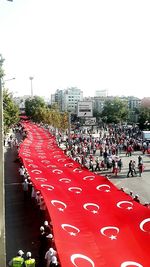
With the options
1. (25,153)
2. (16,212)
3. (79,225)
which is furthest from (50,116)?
(79,225)

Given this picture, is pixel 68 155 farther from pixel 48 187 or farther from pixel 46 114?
pixel 46 114

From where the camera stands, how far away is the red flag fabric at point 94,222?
1135cm

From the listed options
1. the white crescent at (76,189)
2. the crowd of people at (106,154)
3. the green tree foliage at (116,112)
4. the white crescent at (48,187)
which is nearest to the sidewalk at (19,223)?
the white crescent at (48,187)

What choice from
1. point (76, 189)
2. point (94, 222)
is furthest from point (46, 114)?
point (94, 222)

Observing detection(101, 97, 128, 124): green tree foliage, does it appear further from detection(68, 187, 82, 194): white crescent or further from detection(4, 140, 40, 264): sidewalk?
detection(68, 187, 82, 194): white crescent

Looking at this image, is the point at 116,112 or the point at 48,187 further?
the point at 116,112

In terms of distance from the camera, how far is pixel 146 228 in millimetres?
13117

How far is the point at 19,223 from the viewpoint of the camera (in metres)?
18.6

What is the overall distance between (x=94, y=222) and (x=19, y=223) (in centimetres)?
563

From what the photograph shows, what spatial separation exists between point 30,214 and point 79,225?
6560mm

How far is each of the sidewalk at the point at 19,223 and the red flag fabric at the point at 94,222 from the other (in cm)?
162

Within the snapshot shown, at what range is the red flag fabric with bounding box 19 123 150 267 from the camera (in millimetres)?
11352

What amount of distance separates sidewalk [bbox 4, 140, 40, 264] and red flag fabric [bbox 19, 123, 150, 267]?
1.62 meters

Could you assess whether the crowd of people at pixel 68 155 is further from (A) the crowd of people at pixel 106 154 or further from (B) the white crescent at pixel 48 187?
(B) the white crescent at pixel 48 187
